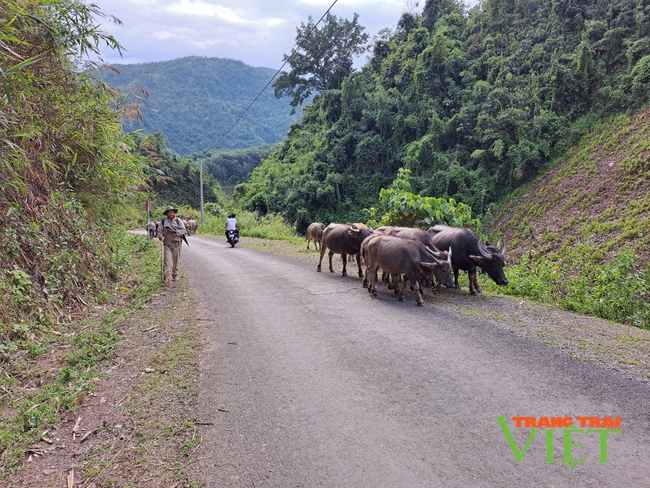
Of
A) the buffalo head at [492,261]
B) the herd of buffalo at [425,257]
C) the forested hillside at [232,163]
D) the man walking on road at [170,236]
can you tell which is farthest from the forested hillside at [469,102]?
the forested hillside at [232,163]

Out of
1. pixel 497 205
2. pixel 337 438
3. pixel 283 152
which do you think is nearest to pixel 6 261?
pixel 337 438

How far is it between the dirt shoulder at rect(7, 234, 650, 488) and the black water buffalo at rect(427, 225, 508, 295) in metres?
1.06

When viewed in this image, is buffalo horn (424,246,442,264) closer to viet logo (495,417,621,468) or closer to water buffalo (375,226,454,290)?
water buffalo (375,226,454,290)

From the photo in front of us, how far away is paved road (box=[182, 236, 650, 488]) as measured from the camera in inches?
131

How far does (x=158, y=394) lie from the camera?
4.78 m

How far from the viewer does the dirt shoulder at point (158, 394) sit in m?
3.58

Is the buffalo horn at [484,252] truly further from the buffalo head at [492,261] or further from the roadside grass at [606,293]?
the roadside grass at [606,293]

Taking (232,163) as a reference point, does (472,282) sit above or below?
below

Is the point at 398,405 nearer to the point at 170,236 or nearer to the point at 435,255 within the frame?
the point at 435,255

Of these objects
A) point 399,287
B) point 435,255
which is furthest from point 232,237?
point 435,255

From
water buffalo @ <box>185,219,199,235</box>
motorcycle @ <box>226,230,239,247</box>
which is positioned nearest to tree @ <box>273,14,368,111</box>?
water buffalo @ <box>185,219,199,235</box>

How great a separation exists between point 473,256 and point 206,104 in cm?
12520

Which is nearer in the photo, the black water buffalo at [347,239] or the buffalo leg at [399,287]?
the buffalo leg at [399,287]

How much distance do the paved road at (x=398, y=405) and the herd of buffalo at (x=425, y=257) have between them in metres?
1.21
